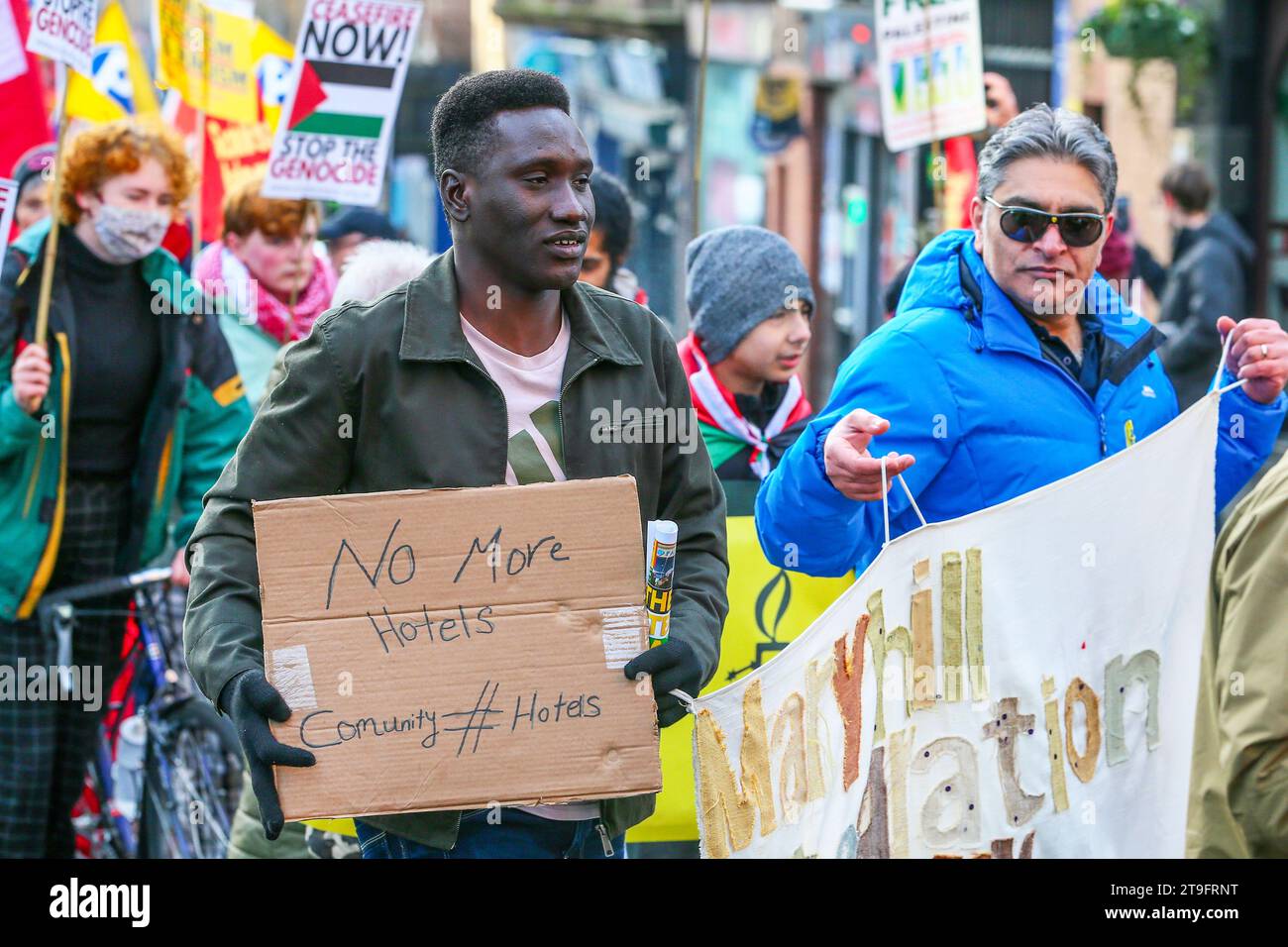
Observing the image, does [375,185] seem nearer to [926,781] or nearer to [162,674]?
[162,674]

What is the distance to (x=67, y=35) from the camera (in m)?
5.90

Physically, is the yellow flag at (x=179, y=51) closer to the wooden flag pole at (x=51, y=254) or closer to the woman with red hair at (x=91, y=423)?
the woman with red hair at (x=91, y=423)

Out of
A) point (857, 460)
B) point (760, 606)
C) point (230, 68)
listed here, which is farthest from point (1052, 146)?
point (230, 68)

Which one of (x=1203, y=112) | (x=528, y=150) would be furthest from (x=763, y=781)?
(x=1203, y=112)

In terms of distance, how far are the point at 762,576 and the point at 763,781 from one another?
1289 mm

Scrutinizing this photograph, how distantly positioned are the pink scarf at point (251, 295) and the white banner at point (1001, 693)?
4.27m

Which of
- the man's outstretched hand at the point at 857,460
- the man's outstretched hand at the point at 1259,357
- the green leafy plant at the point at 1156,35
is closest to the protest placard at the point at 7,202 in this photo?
the man's outstretched hand at the point at 857,460

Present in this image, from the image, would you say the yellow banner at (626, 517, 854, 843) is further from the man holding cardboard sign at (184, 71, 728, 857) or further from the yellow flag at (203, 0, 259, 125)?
the yellow flag at (203, 0, 259, 125)

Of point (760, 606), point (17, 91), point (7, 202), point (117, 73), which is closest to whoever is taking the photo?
point (760, 606)

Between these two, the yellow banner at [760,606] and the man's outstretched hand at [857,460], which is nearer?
the man's outstretched hand at [857,460]

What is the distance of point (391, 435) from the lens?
329cm

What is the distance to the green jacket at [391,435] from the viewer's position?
325 cm

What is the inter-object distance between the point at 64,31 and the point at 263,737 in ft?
11.7

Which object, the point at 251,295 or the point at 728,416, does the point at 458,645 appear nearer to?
the point at 728,416
